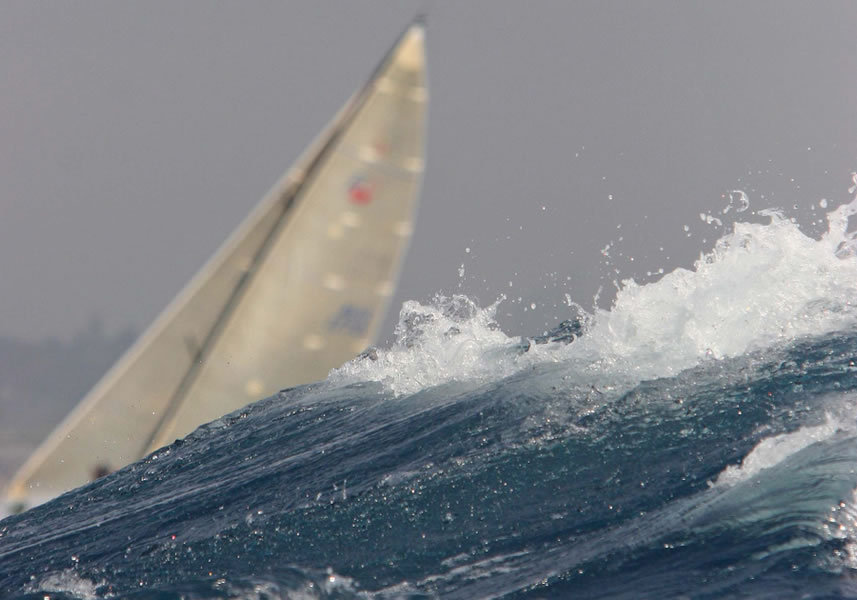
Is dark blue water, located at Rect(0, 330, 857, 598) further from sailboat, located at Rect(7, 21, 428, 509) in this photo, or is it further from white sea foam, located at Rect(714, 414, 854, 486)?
sailboat, located at Rect(7, 21, 428, 509)

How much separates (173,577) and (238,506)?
65.2 inches

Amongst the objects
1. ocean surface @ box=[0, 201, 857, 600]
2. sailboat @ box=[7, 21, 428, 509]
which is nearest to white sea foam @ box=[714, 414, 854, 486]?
ocean surface @ box=[0, 201, 857, 600]

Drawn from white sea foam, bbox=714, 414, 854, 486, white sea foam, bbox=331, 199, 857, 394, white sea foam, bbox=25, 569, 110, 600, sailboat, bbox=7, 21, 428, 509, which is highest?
sailboat, bbox=7, 21, 428, 509

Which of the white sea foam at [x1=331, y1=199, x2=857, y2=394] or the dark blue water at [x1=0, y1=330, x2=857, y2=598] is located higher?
the white sea foam at [x1=331, y1=199, x2=857, y2=394]

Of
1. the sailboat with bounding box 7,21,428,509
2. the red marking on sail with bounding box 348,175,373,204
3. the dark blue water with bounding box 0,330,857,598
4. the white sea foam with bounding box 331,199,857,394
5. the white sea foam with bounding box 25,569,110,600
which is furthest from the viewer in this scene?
the red marking on sail with bounding box 348,175,373,204

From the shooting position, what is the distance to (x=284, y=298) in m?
13.1

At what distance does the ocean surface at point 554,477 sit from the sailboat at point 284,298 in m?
0.79

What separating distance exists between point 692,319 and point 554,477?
4.28 metres

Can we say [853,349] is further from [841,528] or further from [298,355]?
[298,355]

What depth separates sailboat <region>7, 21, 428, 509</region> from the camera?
1223 centimetres

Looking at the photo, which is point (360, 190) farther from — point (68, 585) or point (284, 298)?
point (68, 585)

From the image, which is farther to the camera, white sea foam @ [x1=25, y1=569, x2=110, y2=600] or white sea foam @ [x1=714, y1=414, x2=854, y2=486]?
white sea foam @ [x1=714, y1=414, x2=854, y2=486]

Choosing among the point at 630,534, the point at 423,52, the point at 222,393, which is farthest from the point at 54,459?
the point at 630,534

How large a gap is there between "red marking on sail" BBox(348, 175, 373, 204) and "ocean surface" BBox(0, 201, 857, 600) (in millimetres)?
2865
